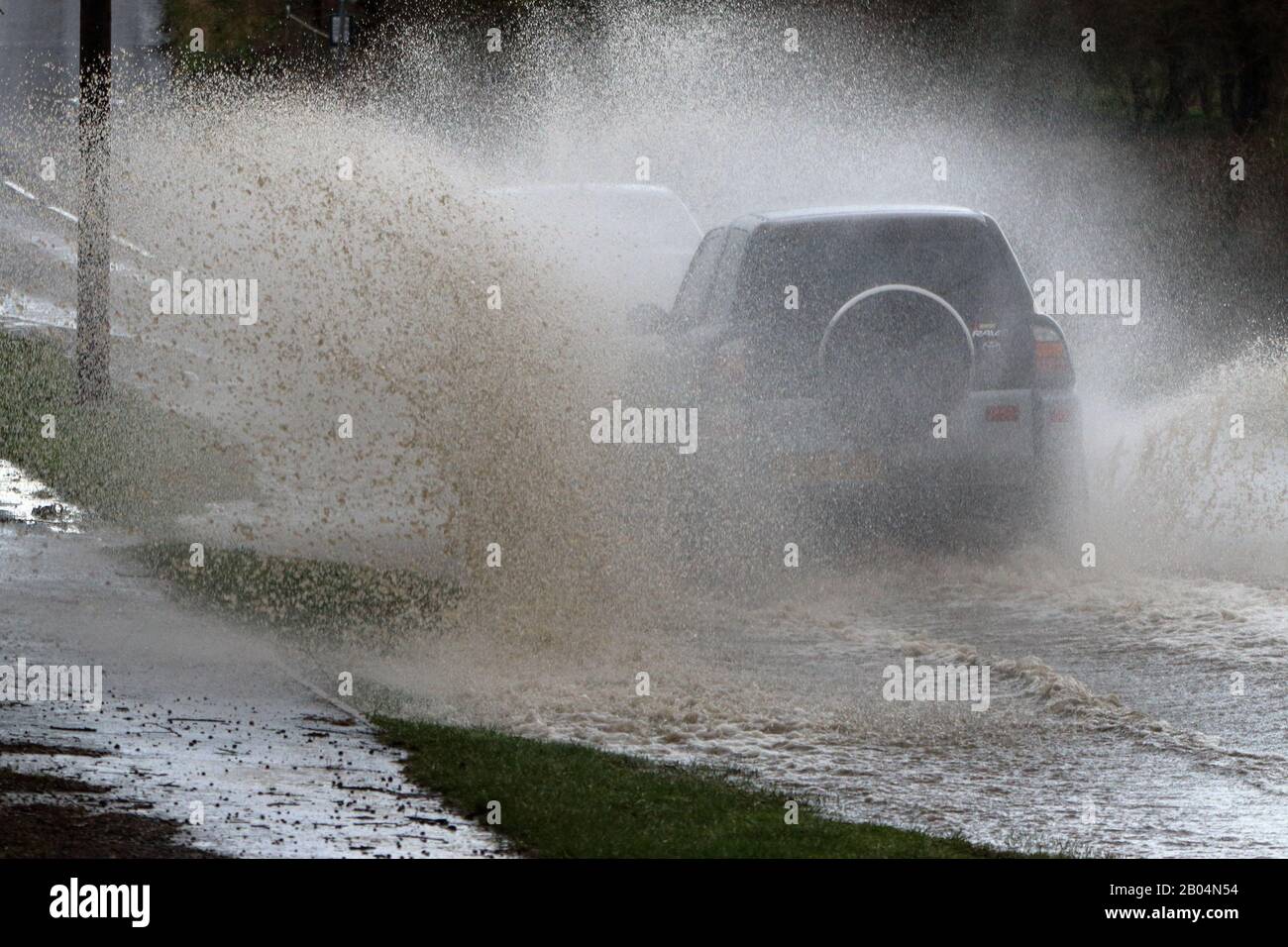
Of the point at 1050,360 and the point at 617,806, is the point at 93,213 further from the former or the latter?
the point at 617,806

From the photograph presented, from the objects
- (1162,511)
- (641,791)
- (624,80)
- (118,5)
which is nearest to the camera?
(641,791)

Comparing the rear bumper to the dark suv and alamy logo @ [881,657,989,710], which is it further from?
alamy logo @ [881,657,989,710]

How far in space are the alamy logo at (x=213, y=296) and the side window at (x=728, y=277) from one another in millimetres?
6429

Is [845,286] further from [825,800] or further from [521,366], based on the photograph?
[825,800]

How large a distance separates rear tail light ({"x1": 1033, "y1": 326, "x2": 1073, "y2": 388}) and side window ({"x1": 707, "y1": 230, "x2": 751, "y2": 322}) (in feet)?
5.36

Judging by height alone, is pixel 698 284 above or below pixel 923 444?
above

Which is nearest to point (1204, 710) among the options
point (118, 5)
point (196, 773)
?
point (196, 773)

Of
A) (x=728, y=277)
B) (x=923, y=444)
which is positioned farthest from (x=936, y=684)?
(x=728, y=277)

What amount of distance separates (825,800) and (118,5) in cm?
4617

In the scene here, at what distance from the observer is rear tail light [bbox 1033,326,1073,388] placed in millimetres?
11359

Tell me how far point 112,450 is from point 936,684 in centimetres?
820

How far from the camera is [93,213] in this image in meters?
15.8

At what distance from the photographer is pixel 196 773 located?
7.42 metres

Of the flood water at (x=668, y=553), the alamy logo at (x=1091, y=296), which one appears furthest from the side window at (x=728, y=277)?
the alamy logo at (x=1091, y=296)
